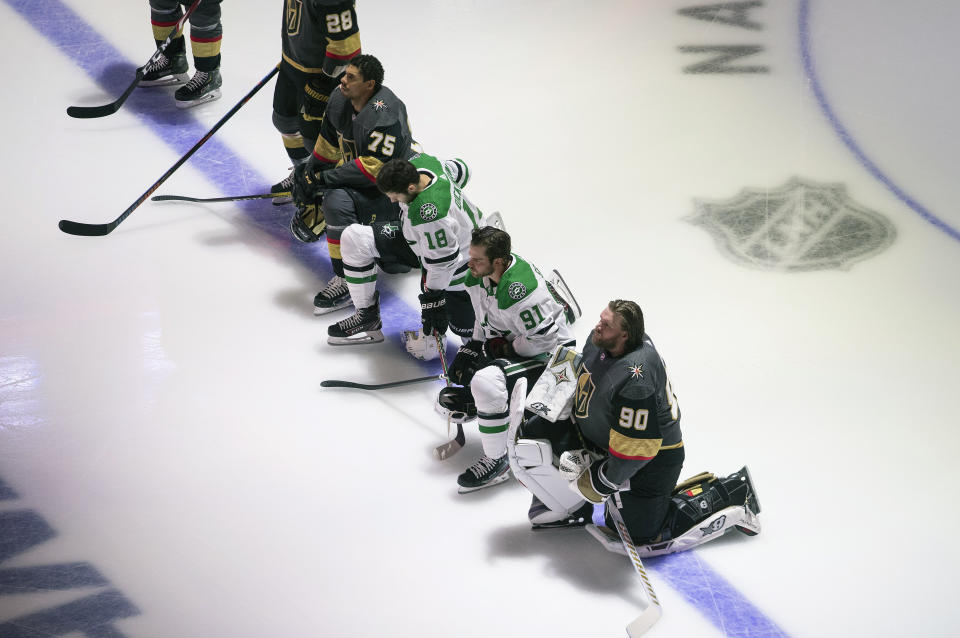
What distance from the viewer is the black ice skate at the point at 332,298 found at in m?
4.34

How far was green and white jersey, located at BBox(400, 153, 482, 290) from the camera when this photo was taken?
12.4 feet

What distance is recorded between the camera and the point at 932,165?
5.32m

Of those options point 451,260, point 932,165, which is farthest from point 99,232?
point 932,165

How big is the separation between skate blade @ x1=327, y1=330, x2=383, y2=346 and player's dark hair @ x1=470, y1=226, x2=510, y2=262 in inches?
35.4

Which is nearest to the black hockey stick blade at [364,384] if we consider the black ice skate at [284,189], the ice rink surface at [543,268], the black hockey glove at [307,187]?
the ice rink surface at [543,268]

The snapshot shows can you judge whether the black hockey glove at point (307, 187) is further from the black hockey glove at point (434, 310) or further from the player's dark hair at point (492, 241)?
the player's dark hair at point (492, 241)

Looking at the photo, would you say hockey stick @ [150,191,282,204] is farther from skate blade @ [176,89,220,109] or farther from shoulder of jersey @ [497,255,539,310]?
shoulder of jersey @ [497,255,539,310]

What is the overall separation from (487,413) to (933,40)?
4.43m

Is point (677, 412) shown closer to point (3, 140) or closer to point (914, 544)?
point (914, 544)

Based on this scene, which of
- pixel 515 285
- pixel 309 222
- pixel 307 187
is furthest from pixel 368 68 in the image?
pixel 515 285

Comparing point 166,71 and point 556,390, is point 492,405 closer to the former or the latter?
point 556,390

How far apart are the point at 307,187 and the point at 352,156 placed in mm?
237

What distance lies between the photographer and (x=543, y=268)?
181 inches

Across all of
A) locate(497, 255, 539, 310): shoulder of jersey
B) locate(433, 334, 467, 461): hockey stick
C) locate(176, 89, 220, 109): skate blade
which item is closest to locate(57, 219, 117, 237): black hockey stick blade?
locate(176, 89, 220, 109): skate blade
